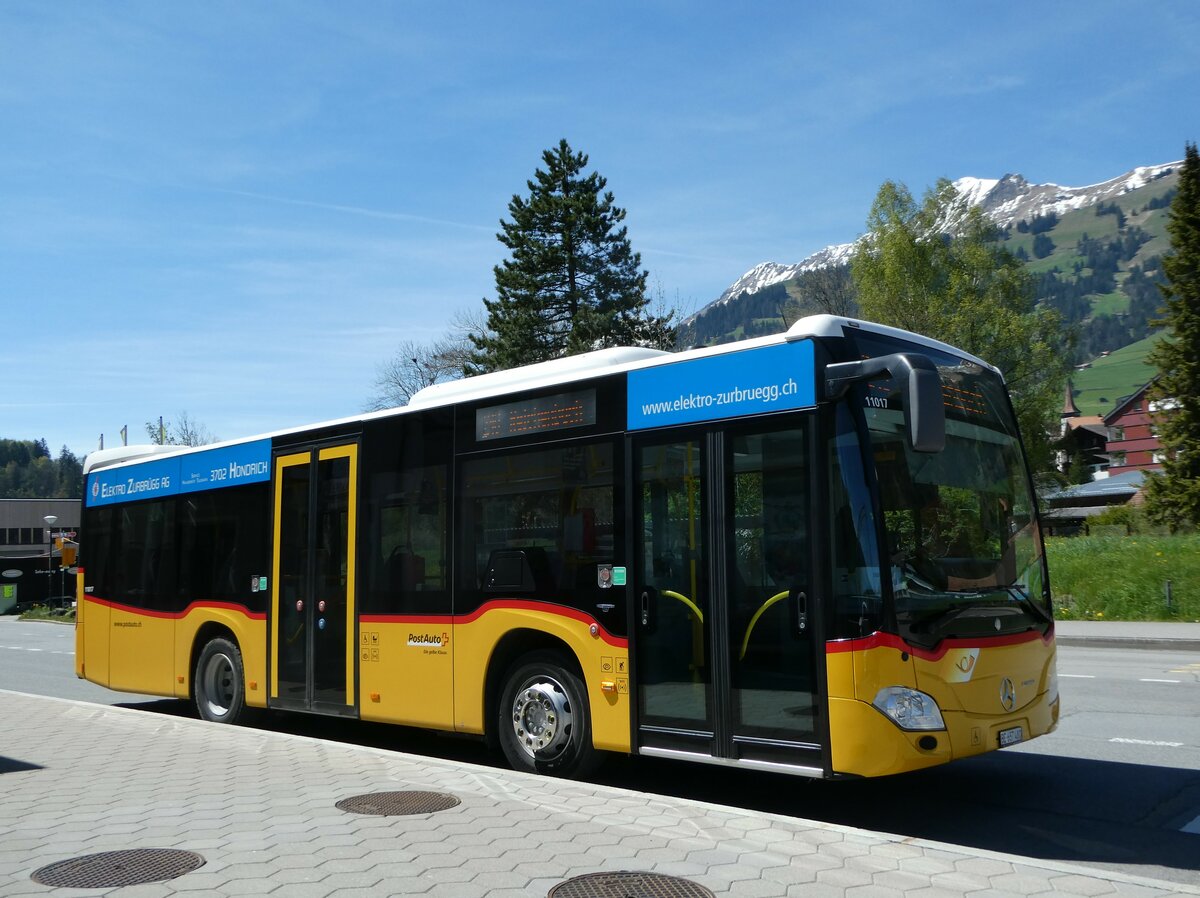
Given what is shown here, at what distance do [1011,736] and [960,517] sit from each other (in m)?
1.38

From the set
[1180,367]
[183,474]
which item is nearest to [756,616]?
[183,474]

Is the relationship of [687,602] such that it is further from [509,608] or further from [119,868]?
[119,868]

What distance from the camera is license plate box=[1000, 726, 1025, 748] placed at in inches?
272

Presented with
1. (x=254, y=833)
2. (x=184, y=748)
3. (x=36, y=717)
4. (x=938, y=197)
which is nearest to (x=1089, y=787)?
(x=254, y=833)

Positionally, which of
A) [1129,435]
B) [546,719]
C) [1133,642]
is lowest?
[1133,642]

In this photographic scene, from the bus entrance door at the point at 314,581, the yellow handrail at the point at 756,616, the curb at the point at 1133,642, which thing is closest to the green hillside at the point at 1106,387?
the curb at the point at 1133,642

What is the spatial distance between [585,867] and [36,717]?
860 cm

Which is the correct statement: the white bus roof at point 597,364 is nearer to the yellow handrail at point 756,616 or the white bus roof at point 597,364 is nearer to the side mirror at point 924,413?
the side mirror at point 924,413

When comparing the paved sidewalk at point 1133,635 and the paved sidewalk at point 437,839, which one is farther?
the paved sidewalk at point 1133,635

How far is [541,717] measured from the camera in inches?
335

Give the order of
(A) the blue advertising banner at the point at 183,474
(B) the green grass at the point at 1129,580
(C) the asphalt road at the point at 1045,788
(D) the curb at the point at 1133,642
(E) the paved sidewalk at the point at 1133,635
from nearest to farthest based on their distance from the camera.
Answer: (C) the asphalt road at the point at 1045,788, (A) the blue advertising banner at the point at 183,474, (D) the curb at the point at 1133,642, (E) the paved sidewalk at the point at 1133,635, (B) the green grass at the point at 1129,580

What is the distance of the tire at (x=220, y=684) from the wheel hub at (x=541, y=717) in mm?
4351

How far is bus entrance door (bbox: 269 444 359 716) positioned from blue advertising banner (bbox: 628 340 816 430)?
3.58 m

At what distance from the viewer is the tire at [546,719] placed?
8.23 metres
